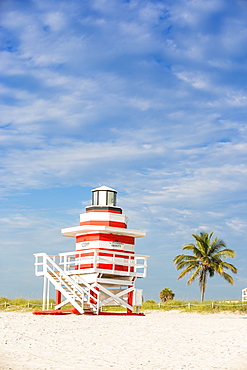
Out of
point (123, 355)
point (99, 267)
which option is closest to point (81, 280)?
point (99, 267)

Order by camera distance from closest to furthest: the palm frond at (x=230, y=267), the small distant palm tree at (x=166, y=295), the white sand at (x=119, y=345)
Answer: the white sand at (x=119, y=345)
the palm frond at (x=230, y=267)
the small distant palm tree at (x=166, y=295)

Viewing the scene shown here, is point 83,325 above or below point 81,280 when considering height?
below

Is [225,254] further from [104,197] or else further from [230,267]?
[104,197]

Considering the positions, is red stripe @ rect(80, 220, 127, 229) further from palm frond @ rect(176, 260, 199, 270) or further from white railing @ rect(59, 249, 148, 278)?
palm frond @ rect(176, 260, 199, 270)

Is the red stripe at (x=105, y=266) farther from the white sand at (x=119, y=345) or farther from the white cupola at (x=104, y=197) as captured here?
the white sand at (x=119, y=345)

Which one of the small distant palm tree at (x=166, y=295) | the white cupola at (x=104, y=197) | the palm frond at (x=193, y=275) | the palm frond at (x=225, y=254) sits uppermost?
the white cupola at (x=104, y=197)

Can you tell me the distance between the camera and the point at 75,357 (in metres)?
11.8

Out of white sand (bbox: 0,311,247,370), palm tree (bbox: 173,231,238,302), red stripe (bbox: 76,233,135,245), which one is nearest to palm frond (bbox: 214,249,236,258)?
palm tree (bbox: 173,231,238,302)

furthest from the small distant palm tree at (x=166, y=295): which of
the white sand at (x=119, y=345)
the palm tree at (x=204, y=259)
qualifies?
the white sand at (x=119, y=345)

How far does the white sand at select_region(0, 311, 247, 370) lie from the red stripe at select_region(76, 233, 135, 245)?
678cm

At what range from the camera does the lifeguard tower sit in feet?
80.8

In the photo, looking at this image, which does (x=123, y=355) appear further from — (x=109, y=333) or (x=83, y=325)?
(x=83, y=325)

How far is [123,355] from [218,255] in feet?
77.0

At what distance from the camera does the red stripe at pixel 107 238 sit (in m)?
25.3
